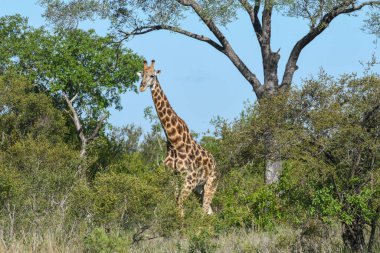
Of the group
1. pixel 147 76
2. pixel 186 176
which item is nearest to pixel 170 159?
pixel 186 176

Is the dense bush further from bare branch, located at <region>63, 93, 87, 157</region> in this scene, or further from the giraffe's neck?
bare branch, located at <region>63, 93, 87, 157</region>

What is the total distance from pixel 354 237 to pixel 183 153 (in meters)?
7.17

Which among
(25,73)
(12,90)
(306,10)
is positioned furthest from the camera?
(25,73)

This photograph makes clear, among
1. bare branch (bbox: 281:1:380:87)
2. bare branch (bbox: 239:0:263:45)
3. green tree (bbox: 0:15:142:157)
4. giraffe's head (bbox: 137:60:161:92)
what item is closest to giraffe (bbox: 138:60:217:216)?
giraffe's head (bbox: 137:60:161:92)

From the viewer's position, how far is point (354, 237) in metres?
14.1

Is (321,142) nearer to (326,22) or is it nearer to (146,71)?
(146,71)

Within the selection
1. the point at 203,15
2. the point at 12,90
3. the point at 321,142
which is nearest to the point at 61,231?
the point at 321,142

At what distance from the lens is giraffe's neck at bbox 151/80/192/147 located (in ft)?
68.4

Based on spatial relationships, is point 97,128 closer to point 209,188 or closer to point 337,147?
point 209,188

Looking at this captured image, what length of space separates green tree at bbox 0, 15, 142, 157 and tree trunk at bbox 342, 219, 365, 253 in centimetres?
2064

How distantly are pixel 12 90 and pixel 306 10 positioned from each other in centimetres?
1139

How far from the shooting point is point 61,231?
1424cm

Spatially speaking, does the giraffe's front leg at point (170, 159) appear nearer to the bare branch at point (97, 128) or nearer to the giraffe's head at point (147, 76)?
the giraffe's head at point (147, 76)

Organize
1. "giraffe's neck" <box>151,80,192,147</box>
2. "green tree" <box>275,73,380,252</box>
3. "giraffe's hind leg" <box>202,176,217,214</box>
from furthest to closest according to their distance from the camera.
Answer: "giraffe's neck" <box>151,80,192,147</box>
"giraffe's hind leg" <box>202,176,217,214</box>
"green tree" <box>275,73,380,252</box>
